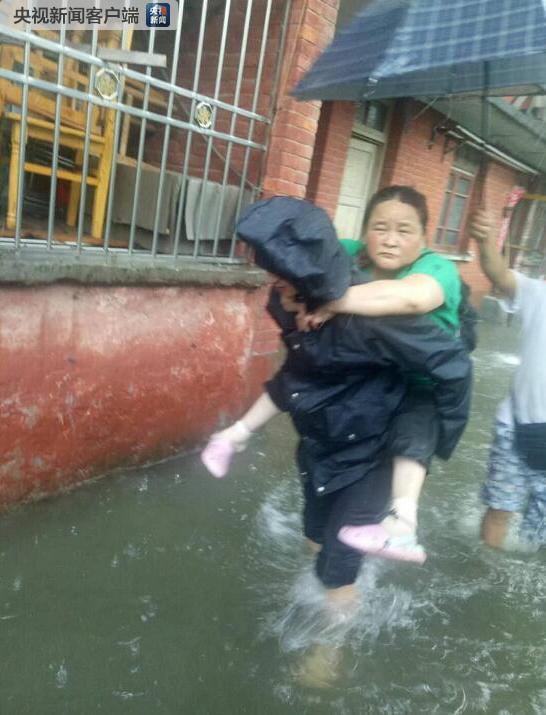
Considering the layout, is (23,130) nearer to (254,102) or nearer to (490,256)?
(254,102)

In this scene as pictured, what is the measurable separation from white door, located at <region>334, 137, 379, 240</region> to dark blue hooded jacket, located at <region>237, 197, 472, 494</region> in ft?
16.7

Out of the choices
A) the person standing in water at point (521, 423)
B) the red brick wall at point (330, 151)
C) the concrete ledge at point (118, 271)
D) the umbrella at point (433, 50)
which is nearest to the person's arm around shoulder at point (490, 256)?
the person standing in water at point (521, 423)

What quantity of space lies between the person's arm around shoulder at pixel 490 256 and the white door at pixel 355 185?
4373mm

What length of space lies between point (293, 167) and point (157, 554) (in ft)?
8.02

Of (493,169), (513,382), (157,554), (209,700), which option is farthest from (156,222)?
(493,169)

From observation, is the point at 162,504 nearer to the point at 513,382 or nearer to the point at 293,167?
the point at 513,382

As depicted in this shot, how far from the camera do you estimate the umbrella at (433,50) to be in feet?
6.24

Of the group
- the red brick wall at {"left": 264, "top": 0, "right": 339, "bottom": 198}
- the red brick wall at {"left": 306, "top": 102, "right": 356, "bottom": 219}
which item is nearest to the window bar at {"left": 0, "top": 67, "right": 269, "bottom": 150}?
the red brick wall at {"left": 264, "top": 0, "right": 339, "bottom": 198}

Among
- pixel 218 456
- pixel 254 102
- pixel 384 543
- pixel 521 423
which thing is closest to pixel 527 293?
pixel 521 423

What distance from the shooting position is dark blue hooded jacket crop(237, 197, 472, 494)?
1.56 meters

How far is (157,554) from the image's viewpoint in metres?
2.66

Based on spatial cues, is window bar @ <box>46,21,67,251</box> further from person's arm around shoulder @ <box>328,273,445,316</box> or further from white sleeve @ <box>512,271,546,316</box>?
white sleeve @ <box>512,271,546,316</box>

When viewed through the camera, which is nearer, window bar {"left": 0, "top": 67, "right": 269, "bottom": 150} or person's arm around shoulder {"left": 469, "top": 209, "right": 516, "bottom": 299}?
person's arm around shoulder {"left": 469, "top": 209, "right": 516, "bottom": 299}

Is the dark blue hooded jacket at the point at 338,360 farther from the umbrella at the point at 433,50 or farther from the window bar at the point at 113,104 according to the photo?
the window bar at the point at 113,104
